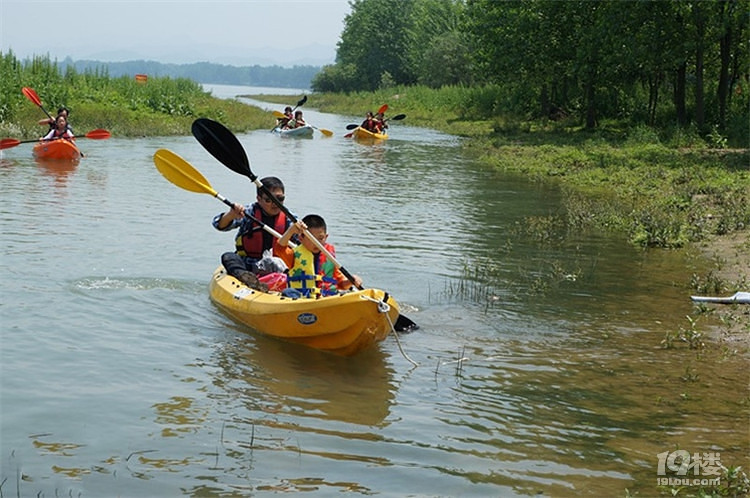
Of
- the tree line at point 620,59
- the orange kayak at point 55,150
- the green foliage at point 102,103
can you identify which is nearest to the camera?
the orange kayak at point 55,150

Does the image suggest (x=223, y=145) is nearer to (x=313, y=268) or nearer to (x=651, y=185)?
(x=313, y=268)

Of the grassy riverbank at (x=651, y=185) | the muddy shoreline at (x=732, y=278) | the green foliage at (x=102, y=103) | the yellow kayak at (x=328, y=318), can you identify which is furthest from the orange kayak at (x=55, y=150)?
the muddy shoreline at (x=732, y=278)

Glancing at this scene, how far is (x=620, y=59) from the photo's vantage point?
88.5 ft

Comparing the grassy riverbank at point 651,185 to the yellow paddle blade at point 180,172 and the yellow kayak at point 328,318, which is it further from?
the yellow paddle blade at point 180,172

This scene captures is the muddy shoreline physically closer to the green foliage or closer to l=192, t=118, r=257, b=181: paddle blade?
l=192, t=118, r=257, b=181: paddle blade

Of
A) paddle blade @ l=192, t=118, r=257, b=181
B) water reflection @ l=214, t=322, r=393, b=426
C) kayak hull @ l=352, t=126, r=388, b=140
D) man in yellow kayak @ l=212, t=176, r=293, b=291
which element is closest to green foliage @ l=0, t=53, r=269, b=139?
kayak hull @ l=352, t=126, r=388, b=140

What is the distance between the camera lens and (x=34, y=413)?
20.0 feet

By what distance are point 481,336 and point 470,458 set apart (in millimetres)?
2852

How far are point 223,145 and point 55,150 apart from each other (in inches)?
495

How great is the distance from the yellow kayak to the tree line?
17256 mm

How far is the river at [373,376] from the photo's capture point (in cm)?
534

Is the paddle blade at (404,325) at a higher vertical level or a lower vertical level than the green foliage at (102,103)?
lower

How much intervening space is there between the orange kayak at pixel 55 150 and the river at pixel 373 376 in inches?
281

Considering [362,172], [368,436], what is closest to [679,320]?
[368,436]
